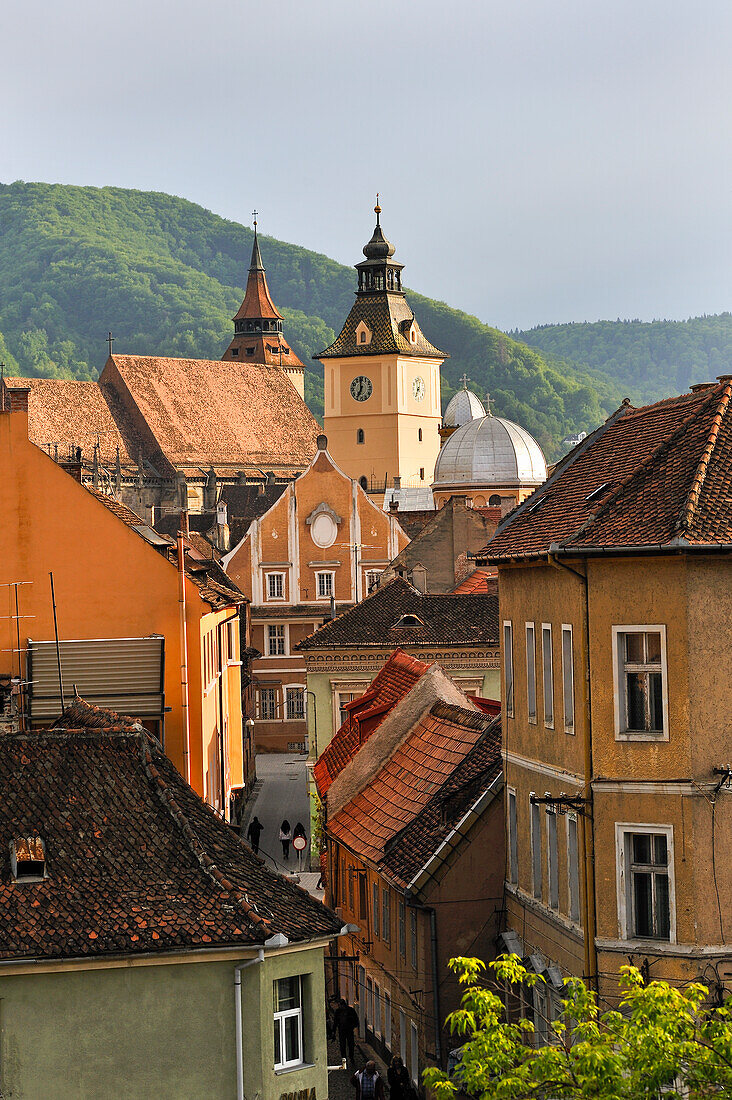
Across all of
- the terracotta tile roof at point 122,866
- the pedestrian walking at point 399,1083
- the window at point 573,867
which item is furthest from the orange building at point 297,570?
A: the terracotta tile roof at point 122,866

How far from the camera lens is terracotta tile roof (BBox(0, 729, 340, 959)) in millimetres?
19359

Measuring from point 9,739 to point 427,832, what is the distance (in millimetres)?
10755

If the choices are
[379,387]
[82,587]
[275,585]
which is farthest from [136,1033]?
[379,387]

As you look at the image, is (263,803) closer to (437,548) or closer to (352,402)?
(437,548)

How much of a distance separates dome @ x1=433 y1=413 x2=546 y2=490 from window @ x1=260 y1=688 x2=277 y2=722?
16501mm

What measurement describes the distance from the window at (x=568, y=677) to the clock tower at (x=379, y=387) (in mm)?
125399

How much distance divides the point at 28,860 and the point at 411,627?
32184 mm

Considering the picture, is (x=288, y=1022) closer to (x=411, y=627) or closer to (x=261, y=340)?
(x=411, y=627)

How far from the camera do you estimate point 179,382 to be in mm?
158625

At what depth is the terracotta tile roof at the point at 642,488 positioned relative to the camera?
76.6ft

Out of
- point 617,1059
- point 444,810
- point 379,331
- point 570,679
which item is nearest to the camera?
point 617,1059

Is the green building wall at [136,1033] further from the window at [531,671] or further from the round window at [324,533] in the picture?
the round window at [324,533]

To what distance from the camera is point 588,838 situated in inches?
949

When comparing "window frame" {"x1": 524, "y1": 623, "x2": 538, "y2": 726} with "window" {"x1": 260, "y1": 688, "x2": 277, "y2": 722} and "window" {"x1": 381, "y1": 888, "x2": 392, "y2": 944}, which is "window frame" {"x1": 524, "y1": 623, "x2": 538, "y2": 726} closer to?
"window" {"x1": 381, "y1": 888, "x2": 392, "y2": 944}
